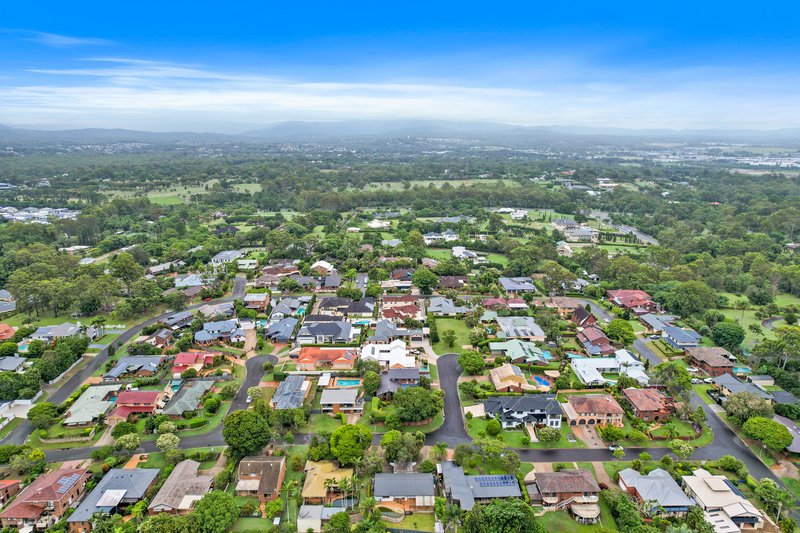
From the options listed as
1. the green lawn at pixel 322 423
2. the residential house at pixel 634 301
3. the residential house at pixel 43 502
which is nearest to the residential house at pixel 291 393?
the green lawn at pixel 322 423

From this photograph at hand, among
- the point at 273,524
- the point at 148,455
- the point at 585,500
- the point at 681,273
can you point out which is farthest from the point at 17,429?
the point at 681,273

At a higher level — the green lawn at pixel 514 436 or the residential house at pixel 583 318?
the residential house at pixel 583 318

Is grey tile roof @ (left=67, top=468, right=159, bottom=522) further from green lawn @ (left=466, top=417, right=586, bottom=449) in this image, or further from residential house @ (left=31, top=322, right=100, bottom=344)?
residential house @ (left=31, top=322, right=100, bottom=344)

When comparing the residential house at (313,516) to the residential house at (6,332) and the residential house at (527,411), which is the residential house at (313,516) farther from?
the residential house at (6,332)

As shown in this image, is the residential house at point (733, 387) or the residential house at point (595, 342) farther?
the residential house at point (595, 342)

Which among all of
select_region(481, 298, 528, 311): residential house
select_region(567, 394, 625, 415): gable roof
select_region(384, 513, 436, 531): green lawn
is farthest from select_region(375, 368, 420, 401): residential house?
select_region(481, 298, 528, 311): residential house

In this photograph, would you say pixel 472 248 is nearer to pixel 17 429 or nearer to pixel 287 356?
pixel 287 356
